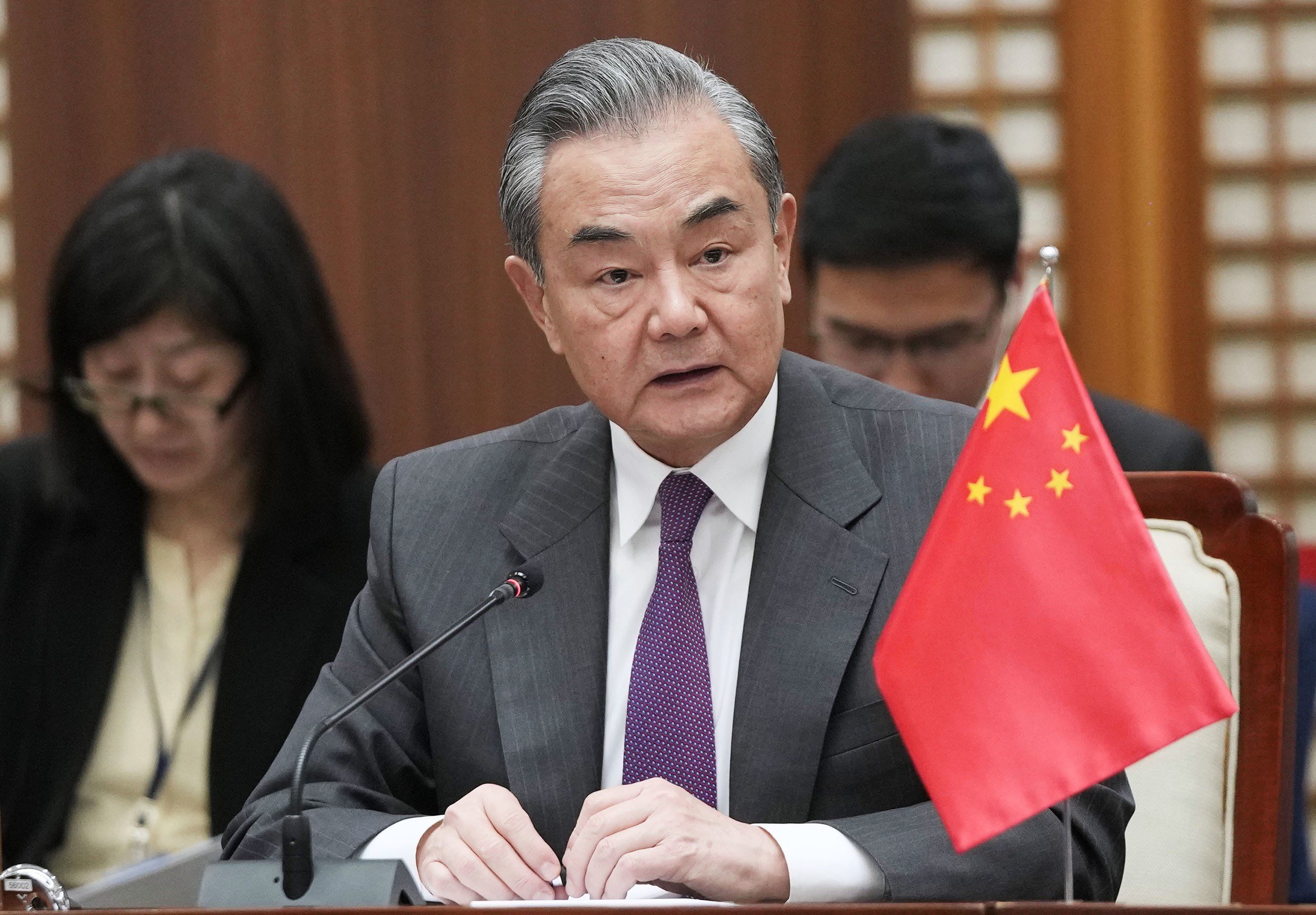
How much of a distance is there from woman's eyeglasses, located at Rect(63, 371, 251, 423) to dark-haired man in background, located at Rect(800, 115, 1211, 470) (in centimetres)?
93

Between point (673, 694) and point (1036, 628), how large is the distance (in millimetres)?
461

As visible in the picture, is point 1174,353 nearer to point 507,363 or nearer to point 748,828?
point 507,363

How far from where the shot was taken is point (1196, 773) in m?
1.65

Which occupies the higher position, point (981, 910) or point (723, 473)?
point (723, 473)

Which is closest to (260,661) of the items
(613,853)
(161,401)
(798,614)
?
(161,401)

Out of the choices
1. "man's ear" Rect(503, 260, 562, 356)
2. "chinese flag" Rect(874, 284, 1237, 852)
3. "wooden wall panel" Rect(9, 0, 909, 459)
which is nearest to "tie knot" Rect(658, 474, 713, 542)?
"man's ear" Rect(503, 260, 562, 356)

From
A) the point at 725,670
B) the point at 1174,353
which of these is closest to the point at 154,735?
the point at 725,670

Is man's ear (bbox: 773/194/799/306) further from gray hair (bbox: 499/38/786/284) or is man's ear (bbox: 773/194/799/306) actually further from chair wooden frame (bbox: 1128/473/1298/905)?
chair wooden frame (bbox: 1128/473/1298/905)

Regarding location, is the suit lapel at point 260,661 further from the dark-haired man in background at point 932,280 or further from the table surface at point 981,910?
the table surface at point 981,910

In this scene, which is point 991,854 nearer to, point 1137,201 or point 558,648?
point 558,648

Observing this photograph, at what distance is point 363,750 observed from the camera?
5.25ft

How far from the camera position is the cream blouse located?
2.31m

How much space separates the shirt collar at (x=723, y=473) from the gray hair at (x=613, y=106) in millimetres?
217

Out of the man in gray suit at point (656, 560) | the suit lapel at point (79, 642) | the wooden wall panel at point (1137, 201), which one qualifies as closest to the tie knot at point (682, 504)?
the man in gray suit at point (656, 560)
